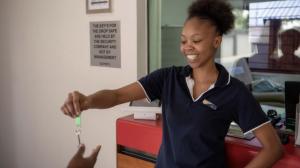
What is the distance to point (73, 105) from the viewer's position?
1305 millimetres

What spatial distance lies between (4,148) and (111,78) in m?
1.83

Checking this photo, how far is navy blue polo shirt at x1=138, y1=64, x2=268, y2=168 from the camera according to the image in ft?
4.36

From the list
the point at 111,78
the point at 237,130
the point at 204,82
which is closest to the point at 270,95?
the point at 237,130

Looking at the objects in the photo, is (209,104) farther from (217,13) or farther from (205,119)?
(217,13)

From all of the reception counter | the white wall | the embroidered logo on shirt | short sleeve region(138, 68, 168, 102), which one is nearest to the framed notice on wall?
the white wall

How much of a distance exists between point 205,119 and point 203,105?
0.06 meters

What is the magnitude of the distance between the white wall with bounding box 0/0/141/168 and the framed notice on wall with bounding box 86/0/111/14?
0.12 feet

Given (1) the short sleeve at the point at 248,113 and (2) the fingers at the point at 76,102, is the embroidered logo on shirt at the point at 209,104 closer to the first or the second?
(1) the short sleeve at the point at 248,113

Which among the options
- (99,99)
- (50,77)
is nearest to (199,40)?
(99,99)

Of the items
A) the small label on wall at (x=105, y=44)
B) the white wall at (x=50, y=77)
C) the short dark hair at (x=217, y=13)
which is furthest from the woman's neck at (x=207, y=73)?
the small label on wall at (x=105, y=44)

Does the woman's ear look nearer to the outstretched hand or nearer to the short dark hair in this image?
the short dark hair

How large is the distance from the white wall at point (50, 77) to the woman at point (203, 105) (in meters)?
0.85

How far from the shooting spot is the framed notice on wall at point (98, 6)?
2.34 metres

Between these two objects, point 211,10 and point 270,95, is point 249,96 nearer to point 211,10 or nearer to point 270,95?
point 211,10
